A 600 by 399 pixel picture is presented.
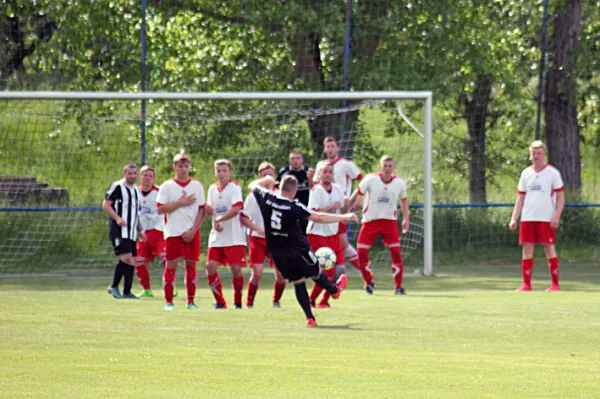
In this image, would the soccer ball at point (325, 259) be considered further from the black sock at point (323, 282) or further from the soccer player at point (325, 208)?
the soccer player at point (325, 208)

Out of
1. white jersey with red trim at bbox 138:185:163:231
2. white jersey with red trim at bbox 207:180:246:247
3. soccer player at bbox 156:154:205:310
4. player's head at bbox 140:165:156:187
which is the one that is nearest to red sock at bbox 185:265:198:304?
soccer player at bbox 156:154:205:310

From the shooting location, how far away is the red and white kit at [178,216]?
38.9ft

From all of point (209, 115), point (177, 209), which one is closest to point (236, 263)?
point (177, 209)

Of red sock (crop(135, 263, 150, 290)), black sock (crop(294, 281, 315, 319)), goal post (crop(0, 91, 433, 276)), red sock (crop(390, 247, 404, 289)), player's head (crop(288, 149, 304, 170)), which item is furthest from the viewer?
goal post (crop(0, 91, 433, 276))

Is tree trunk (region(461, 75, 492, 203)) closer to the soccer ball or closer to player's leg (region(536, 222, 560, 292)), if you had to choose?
player's leg (region(536, 222, 560, 292))

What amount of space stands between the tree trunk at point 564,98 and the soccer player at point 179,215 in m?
10.7

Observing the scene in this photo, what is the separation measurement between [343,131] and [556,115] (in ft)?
14.6

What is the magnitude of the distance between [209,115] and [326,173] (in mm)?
6732

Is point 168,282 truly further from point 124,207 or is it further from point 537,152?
point 537,152

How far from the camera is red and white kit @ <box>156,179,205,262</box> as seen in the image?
11.9 metres

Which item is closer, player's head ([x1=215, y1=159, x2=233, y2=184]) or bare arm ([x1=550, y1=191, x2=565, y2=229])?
player's head ([x1=215, y1=159, x2=233, y2=184])

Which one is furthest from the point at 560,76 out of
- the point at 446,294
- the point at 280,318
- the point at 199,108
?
the point at 280,318

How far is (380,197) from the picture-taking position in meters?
14.4

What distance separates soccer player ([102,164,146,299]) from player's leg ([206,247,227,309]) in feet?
5.79
